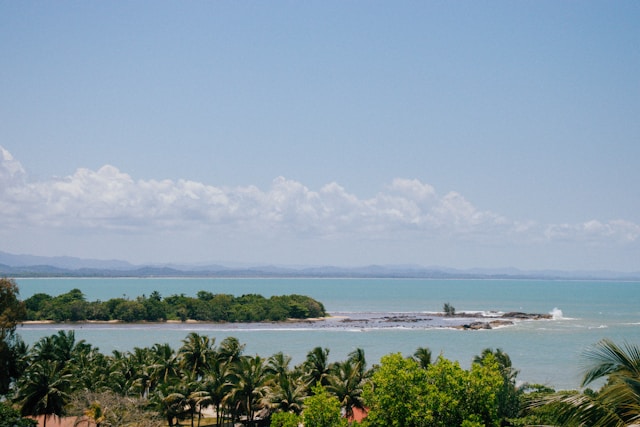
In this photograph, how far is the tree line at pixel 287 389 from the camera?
13.4 meters

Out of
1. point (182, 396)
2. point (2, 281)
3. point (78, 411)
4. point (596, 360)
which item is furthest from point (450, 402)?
point (2, 281)

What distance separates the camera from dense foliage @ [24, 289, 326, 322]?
161750mm

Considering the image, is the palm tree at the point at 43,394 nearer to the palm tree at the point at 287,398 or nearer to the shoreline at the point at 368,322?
the palm tree at the point at 287,398

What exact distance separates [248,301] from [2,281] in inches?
5350

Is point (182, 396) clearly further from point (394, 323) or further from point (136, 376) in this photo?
point (394, 323)

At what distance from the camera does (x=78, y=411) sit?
151 ft

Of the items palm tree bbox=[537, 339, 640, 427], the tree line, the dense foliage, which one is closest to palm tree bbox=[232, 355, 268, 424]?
the tree line

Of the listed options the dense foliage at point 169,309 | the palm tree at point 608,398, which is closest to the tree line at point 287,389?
the palm tree at point 608,398

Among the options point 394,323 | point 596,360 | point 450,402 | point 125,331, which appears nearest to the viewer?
point 596,360

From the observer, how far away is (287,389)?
4750 cm

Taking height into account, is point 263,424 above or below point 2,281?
below

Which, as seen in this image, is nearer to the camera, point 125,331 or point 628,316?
point 125,331

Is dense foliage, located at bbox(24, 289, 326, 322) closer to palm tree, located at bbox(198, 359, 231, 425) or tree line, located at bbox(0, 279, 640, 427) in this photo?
tree line, located at bbox(0, 279, 640, 427)

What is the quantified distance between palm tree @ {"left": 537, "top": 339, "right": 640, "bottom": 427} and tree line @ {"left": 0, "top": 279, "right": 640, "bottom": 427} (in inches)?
0.8
